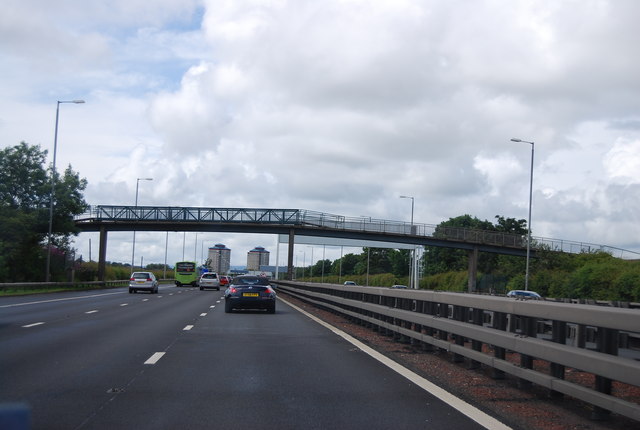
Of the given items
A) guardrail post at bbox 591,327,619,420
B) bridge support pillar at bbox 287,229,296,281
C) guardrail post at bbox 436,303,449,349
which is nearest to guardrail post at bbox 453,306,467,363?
guardrail post at bbox 436,303,449,349

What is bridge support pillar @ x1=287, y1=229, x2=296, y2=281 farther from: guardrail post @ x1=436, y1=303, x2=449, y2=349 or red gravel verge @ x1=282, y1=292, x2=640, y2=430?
guardrail post @ x1=436, y1=303, x2=449, y2=349

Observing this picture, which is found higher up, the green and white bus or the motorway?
the motorway

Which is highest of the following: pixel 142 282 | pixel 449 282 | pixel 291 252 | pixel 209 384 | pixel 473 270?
pixel 291 252

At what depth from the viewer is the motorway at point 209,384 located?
692cm

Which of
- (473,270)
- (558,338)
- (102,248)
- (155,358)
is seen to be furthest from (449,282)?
(558,338)

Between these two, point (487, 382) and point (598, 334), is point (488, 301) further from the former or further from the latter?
point (598, 334)

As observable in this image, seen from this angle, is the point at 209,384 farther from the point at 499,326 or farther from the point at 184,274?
the point at 184,274

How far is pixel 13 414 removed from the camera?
2.00 metres

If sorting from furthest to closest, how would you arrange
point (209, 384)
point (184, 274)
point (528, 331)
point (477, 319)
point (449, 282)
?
point (184, 274)
point (449, 282)
point (477, 319)
point (209, 384)
point (528, 331)

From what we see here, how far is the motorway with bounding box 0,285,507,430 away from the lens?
692 centimetres

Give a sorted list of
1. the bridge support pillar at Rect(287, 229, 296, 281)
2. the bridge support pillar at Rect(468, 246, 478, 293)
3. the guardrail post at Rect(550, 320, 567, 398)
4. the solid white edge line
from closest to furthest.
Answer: the solid white edge line, the guardrail post at Rect(550, 320, 567, 398), the bridge support pillar at Rect(468, 246, 478, 293), the bridge support pillar at Rect(287, 229, 296, 281)

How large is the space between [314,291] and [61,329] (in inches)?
628

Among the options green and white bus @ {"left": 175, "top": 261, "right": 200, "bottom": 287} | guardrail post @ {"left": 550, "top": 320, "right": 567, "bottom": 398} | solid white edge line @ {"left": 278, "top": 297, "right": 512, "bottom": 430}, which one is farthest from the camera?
green and white bus @ {"left": 175, "top": 261, "right": 200, "bottom": 287}

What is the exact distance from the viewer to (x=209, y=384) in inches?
356
